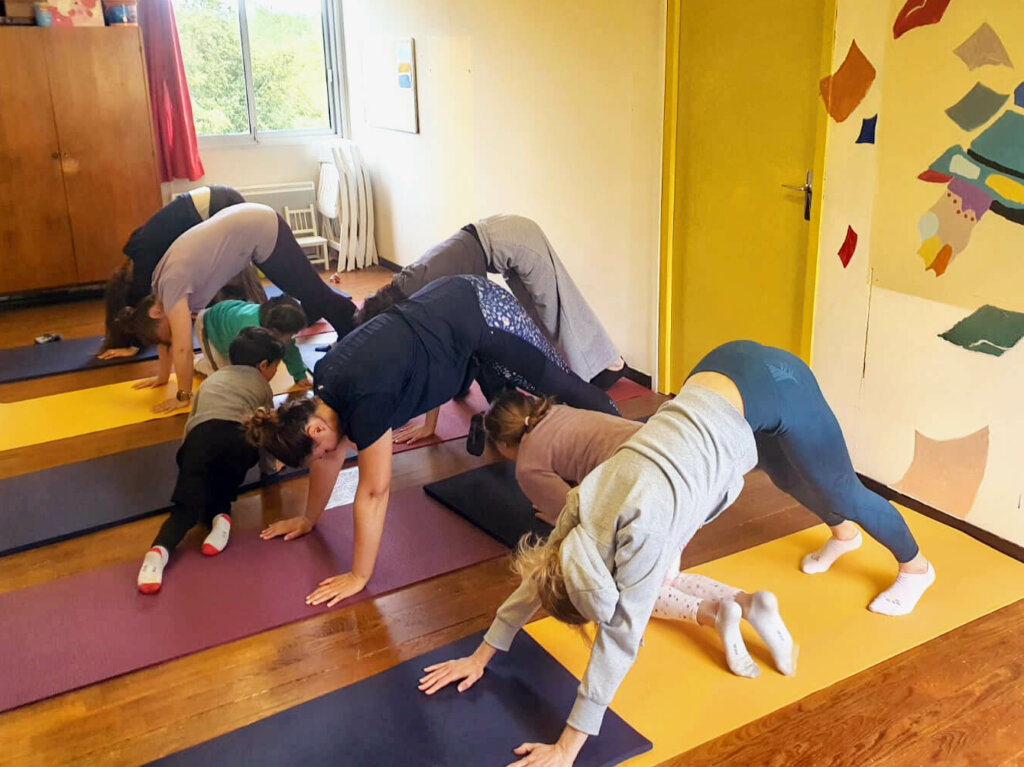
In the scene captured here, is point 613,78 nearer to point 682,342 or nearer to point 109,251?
point 682,342

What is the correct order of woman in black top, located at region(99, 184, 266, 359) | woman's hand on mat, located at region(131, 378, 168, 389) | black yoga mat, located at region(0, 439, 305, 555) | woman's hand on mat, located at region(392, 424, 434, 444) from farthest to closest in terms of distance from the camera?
woman's hand on mat, located at region(131, 378, 168, 389)
woman in black top, located at region(99, 184, 266, 359)
woman's hand on mat, located at region(392, 424, 434, 444)
black yoga mat, located at region(0, 439, 305, 555)

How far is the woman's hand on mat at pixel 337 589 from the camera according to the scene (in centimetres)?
267

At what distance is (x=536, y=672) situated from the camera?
232 centimetres

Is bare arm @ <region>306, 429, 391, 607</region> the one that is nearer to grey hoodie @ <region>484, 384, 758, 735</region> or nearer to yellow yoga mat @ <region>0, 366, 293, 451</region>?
grey hoodie @ <region>484, 384, 758, 735</region>

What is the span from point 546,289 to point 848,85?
4.47 feet

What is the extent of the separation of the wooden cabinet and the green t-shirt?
2.52 meters

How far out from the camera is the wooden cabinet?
562 cm

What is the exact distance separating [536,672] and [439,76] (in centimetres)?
416

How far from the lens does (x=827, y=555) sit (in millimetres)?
2785

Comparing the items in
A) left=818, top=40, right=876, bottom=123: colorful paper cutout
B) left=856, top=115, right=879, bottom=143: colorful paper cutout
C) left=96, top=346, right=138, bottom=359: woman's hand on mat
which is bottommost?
left=96, top=346, right=138, bottom=359: woman's hand on mat

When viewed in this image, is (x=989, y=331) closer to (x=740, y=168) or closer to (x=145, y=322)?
(x=740, y=168)

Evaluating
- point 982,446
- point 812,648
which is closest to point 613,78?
point 982,446

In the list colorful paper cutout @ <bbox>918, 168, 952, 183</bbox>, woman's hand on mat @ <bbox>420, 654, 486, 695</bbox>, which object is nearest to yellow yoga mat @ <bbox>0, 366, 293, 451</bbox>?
woman's hand on mat @ <bbox>420, 654, 486, 695</bbox>

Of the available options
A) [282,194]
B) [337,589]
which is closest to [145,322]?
[337,589]
